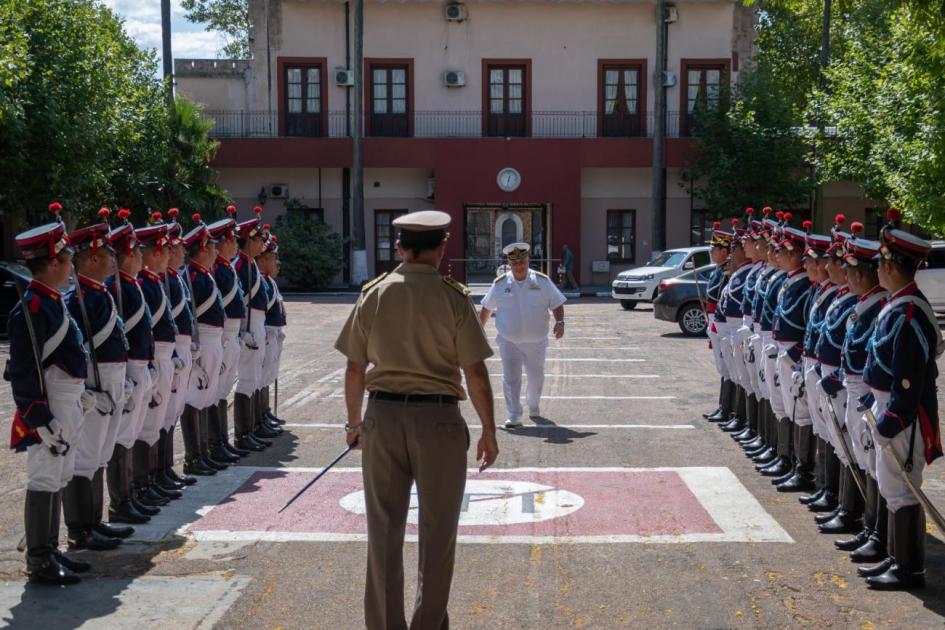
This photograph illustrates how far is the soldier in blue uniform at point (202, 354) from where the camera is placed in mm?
10227

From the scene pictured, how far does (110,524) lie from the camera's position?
8.42 meters

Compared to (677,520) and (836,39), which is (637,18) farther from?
(677,520)

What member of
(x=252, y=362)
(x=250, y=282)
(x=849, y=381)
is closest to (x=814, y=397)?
(x=849, y=381)

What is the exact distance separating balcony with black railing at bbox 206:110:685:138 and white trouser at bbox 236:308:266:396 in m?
28.4

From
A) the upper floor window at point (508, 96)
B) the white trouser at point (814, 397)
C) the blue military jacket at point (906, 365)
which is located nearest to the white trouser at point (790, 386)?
the white trouser at point (814, 397)

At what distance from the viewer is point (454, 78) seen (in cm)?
3941

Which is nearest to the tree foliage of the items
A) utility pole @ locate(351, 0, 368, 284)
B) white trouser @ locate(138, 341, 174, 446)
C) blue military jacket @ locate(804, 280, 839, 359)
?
utility pole @ locate(351, 0, 368, 284)

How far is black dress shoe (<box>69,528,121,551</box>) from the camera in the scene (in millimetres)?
7816

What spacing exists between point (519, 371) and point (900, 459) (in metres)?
6.53

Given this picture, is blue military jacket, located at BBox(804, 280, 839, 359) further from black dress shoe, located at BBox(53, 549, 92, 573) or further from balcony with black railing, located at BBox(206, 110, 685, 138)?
balcony with black railing, located at BBox(206, 110, 685, 138)

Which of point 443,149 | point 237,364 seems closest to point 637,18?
point 443,149

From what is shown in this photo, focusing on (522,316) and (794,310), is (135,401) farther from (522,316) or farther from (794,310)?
(522,316)

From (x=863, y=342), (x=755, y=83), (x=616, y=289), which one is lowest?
(x=616, y=289)

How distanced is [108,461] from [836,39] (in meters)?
46.3
